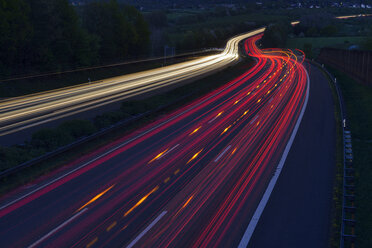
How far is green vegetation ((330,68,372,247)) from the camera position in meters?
11.6

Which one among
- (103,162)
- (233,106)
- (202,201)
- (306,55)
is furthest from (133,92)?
(306,55)

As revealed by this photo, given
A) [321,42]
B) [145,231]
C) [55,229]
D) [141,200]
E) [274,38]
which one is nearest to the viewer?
[145,231]

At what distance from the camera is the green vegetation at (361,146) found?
1159 centimetres

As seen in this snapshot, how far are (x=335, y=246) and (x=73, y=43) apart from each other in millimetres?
45756

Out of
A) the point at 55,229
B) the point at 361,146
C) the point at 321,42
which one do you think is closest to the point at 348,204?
the point at 361,146

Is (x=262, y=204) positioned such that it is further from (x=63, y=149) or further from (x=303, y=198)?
(x=63, y=149)

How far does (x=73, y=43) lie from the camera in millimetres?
50094

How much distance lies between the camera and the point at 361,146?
20.4 metres

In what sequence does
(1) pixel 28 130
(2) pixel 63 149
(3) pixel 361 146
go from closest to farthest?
1. (2) pixel 63 149
2. (3) pixel 361 146
3. (1) pixel 28 130

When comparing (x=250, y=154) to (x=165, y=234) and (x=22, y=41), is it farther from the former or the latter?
(x=22, y=41)

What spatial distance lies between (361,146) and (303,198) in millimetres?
8703

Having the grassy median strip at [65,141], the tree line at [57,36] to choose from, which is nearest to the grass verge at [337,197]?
the grassy median strip at [65,141]

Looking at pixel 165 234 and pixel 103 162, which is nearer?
pixel 165 234

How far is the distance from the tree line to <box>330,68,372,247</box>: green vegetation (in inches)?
1253
